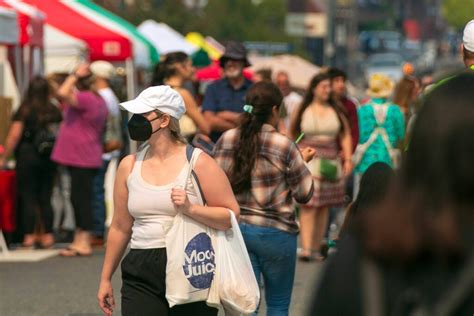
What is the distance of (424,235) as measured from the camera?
2514 mm

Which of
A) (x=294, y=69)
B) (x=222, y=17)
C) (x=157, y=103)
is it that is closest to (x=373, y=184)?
(x=157, y=103)

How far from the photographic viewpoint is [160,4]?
62250 mm

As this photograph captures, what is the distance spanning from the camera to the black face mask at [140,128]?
20.5 ft

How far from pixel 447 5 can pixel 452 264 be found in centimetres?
17225

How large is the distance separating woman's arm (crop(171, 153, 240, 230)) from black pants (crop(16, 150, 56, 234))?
761 cm

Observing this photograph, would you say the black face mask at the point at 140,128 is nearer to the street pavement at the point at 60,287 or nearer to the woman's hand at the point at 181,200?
the woman's hand at the point at 181,200

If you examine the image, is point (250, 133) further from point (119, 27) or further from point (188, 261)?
point (119, 27)

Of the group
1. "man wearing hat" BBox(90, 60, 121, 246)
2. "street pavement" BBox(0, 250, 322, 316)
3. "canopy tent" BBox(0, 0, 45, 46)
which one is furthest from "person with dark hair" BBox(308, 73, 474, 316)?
"canopy tent" BBox(0, 0, 45, 46)

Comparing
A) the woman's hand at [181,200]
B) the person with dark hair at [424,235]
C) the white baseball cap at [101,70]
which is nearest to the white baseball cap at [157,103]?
the woman's hand at [181,200]

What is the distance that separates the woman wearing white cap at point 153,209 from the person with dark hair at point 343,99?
6.81m

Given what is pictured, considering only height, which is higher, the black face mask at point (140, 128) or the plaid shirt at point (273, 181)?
the black face mask at point (140, 128)

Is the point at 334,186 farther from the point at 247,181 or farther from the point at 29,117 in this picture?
the point at 247,181

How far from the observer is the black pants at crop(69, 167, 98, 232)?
43.2 ft

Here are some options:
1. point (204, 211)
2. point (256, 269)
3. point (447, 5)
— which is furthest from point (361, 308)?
point (447, 5)
